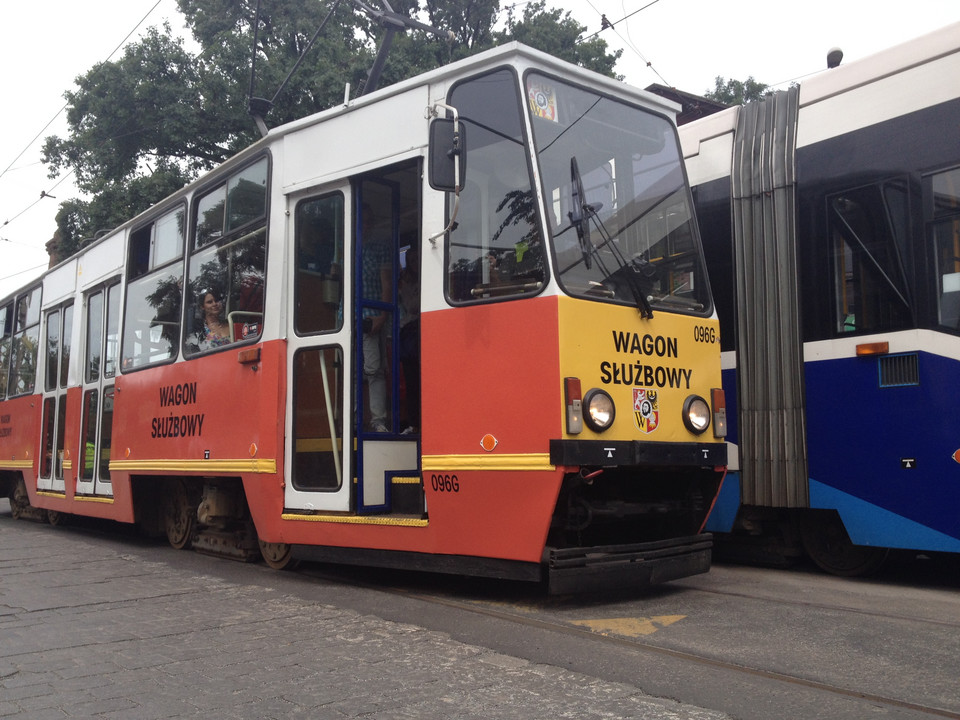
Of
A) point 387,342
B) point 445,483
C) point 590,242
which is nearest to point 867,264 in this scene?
point 590,242

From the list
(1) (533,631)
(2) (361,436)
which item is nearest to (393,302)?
(2) (361,436)

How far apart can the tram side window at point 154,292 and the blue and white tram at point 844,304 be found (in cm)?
492

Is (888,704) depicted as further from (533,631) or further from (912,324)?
(912,324)

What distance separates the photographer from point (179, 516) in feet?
29.8

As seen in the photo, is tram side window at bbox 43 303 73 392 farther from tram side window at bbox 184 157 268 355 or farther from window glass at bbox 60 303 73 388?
tram side window at bbox 184 157 268 355

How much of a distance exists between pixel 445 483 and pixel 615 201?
2.14 m

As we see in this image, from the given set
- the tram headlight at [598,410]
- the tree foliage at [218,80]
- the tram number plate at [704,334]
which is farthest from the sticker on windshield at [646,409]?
the tree foliage at [218,80]

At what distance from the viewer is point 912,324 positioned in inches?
241

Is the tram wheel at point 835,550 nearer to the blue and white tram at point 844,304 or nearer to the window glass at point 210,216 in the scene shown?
the blue and white tram at point 844,304

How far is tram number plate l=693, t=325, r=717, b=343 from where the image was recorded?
6.21 m

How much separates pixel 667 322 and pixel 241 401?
3481 mm

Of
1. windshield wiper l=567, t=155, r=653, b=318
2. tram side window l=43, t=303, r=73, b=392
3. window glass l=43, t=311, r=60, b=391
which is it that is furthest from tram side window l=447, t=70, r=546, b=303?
window glass l=43, t=311, r=60, b=391

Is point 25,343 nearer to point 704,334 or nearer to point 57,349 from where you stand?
point 57,349

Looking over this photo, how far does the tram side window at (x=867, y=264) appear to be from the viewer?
6.27 meters
